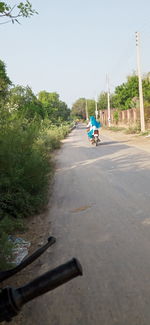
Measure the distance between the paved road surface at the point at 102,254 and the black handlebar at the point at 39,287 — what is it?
138 centimetres

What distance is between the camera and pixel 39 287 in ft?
4.52

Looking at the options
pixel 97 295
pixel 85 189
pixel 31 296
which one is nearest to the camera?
pixel 31 296

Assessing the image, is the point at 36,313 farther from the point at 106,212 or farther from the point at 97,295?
the point at 106,212

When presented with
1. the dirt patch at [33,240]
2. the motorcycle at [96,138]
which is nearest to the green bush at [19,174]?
the dirt patch at [33,240]

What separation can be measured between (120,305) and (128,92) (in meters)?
49.7

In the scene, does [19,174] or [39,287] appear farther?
[19,174]

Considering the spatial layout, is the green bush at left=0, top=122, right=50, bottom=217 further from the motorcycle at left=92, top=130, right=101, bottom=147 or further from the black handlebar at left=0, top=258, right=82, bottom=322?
the motorcycle at left=92, top=130, right=101, bottom=147

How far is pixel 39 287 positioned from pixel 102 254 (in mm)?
2557

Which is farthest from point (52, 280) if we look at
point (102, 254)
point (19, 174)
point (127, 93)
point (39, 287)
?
point (127, 93)

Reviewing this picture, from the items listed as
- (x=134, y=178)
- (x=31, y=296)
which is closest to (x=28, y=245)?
(x=31, y=296)

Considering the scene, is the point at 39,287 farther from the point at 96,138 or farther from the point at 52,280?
the point at 96,138

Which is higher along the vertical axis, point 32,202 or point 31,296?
point 31,296

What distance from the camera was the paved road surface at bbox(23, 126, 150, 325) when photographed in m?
2.70

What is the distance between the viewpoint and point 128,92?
50.5 m
